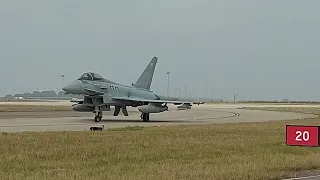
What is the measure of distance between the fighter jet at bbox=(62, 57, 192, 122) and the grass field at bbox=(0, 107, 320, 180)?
20483mm

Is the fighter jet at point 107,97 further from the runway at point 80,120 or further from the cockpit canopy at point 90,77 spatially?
the runway at point 80,120

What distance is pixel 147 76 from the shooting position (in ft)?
165

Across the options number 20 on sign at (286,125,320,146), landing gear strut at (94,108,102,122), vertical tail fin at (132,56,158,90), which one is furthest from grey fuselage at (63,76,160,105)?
number 20 on sign at (286,125,320,146)

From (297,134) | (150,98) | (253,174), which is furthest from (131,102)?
(253,174)

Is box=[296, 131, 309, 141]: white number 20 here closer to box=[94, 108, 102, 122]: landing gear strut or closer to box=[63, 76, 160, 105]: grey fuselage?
box=[94, 108, 102, 122]: landing gear strut

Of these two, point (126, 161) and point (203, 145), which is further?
point (203, 145)

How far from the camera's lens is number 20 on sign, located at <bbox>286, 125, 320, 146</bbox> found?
18.5 metres

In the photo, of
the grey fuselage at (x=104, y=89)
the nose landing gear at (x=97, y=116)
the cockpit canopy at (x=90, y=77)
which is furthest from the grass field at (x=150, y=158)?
the cockpit canopy at (x=90, y=77)

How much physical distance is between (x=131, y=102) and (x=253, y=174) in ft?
106

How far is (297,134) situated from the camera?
63.0ft

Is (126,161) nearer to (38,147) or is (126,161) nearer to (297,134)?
(38,147)

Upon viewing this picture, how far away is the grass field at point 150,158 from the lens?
11805mm

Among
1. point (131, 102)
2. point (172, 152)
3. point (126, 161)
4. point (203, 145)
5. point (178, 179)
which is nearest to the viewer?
point (178, 179)

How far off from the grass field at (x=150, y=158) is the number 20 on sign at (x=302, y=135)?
2.09 ft
